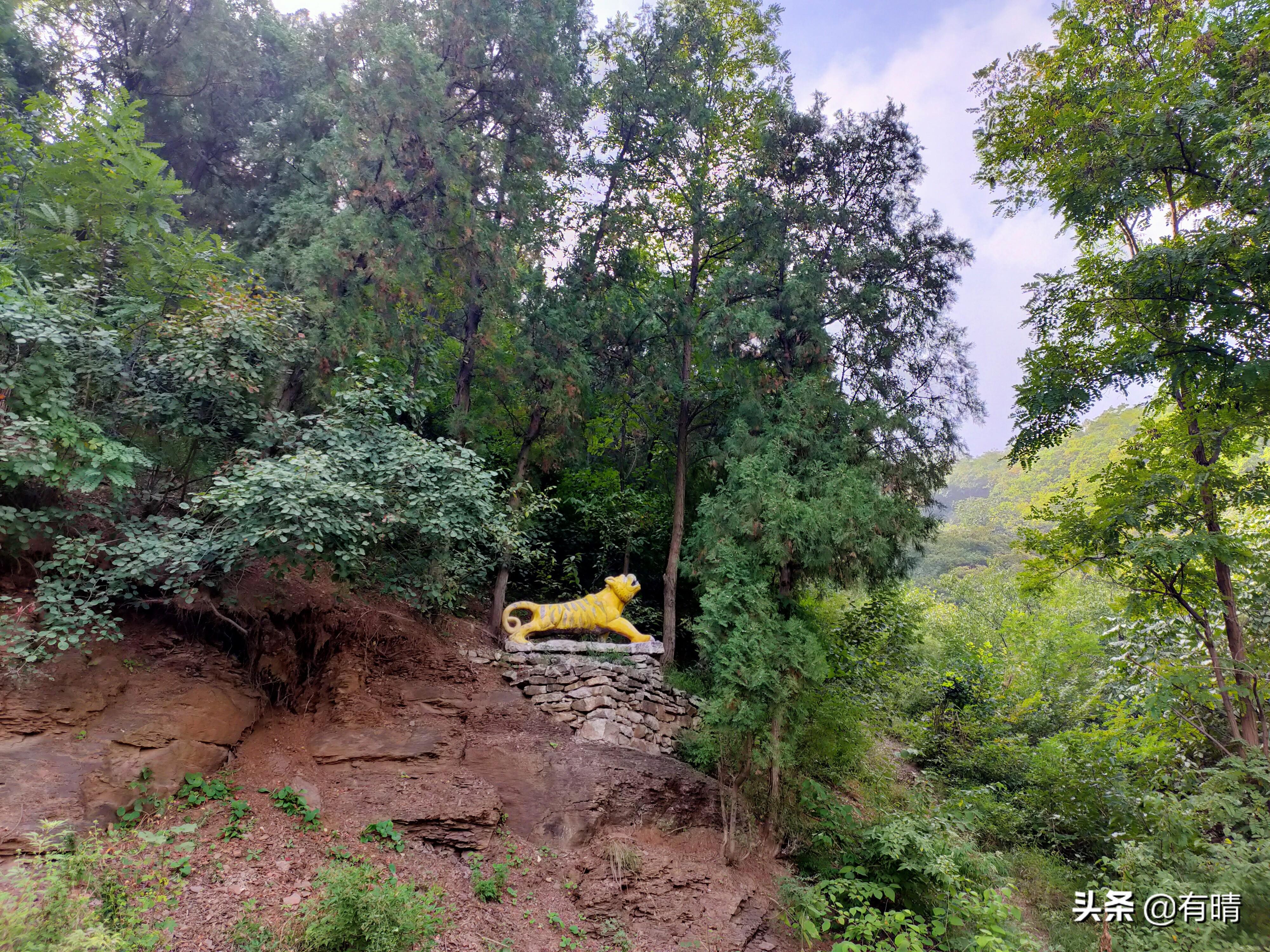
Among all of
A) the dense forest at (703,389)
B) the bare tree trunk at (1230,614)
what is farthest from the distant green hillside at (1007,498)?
the bare tree trunk at (1230,614)

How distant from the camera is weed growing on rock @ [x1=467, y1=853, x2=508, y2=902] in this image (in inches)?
213

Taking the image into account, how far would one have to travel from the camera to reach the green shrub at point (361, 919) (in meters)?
4.17

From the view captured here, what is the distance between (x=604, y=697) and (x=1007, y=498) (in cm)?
3987

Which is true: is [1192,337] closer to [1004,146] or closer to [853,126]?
[1004,146]

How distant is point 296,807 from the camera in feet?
17.7

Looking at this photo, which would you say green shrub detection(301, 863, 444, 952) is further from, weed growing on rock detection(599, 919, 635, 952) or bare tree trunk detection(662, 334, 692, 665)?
bare tree trunk detection(662, 334, 692, 665)

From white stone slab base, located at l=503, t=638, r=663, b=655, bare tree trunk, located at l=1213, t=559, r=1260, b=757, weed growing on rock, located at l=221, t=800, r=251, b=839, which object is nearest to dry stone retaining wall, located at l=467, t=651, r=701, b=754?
white stone slab base, located at l=503, t=638, r=663, b=655

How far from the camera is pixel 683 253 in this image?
1116cm

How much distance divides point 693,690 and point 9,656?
6.82m

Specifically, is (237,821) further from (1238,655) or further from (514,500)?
(1238,655)

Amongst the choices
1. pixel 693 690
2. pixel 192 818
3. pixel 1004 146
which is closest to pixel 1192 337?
pixel 1004 146

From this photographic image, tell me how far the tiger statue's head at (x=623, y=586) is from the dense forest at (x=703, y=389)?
30.0 inches

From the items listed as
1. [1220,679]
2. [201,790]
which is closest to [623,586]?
[201,790]

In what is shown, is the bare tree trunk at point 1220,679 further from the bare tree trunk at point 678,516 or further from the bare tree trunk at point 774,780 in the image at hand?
the bare tree trunk at point 678,516
